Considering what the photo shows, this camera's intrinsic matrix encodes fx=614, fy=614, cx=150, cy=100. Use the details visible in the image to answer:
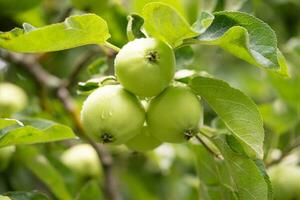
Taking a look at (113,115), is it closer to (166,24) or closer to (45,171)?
(166,24)

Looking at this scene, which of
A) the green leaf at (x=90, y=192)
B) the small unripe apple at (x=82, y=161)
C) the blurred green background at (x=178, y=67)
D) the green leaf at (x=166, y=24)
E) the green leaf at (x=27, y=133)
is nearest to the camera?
the green leaf at (x=166, y=24)

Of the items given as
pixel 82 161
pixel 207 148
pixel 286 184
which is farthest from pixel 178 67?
pixel 82 161

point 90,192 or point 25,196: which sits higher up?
point 25,196

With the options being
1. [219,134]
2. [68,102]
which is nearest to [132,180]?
[68,102]

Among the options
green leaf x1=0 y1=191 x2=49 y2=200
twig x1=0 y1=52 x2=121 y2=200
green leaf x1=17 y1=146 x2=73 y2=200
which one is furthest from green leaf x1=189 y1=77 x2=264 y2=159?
twig x1=0 y1=52 x2=121 y2=200

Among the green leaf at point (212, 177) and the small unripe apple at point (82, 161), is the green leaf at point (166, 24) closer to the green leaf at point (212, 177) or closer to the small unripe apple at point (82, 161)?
the green leaf at point (212, 177)

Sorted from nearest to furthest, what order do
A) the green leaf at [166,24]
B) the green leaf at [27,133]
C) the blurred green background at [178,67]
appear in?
the green leaf at [166,24] < the green leaf at [27,133] < the blurred green background at [178,67]

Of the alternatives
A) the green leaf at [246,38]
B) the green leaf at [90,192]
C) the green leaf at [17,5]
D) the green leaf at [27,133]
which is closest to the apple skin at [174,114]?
the green leaf at [246,38]

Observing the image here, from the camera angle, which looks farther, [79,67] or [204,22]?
[79,67]
